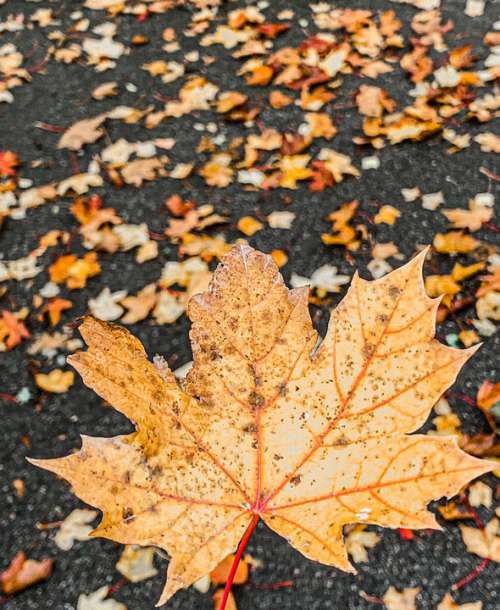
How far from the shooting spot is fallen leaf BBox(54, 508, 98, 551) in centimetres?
195

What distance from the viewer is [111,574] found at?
6.12ft

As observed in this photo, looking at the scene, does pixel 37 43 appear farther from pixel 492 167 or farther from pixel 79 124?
pixel 492 167

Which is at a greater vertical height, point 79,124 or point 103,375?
point 103,375

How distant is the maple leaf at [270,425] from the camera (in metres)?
0.76

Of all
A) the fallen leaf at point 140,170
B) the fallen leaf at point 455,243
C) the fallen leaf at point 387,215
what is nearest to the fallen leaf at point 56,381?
the fallen leaf at point 140,170

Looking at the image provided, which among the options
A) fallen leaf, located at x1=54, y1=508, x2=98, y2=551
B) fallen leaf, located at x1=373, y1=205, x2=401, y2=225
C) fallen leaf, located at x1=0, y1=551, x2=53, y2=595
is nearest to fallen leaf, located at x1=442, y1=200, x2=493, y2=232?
fallen leaf, located at x1=373, y1=205, x2=401, y2=225

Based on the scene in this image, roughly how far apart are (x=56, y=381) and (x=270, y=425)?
5.38 feet

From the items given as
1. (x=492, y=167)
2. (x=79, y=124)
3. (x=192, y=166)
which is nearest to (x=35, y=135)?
(x=79, y=124)

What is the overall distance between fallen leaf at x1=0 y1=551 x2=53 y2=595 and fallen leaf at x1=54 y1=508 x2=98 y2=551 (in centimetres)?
7

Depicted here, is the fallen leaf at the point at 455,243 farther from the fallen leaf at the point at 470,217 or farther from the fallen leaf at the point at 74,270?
the fallen leaf at the point at 74,270

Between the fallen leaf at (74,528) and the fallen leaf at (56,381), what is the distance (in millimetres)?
494

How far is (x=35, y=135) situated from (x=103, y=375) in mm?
2895

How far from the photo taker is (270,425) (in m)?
0.87

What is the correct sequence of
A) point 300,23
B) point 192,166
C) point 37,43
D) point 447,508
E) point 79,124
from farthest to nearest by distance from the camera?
point 37,43 < point 300,23 < point 79,124 < point 192,166 < point 447,508
